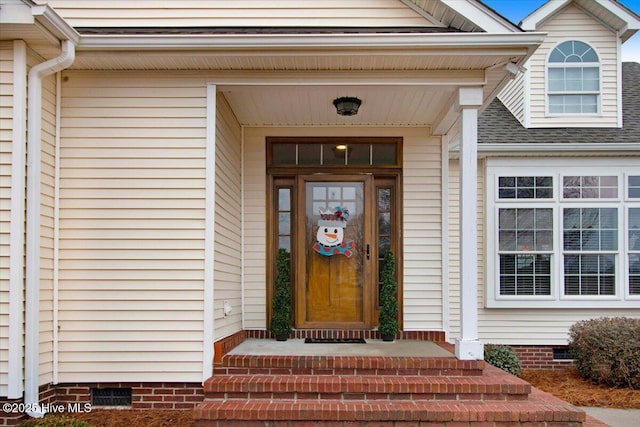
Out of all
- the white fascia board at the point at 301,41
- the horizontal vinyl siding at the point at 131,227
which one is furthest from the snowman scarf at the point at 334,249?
the white fascia board at the point at 301,41

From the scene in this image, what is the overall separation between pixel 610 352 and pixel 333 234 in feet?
11.8

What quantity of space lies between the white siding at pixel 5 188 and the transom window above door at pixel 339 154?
313 cm

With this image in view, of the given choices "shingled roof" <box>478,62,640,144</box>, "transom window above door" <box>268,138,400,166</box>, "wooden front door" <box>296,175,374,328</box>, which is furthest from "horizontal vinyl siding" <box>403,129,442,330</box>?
"shingled roof" <box>478,62,640,144</box>

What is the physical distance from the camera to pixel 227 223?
611cm

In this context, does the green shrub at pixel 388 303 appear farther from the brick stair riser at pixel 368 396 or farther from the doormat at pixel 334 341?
the brick stair riser at pixel 368 396

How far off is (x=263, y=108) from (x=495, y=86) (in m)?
2.42

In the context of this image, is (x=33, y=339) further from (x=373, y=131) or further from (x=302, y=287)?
(x=373, y=131)

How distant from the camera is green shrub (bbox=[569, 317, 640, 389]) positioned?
6.98 m

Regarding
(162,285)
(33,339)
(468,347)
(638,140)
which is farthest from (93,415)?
(638,140)

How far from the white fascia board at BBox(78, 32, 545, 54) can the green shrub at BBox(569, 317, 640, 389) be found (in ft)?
13.2

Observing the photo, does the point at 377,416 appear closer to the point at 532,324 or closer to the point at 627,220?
the point at 532,324

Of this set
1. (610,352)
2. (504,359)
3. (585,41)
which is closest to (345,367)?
(504,359)

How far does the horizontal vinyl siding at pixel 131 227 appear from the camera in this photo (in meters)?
5.16

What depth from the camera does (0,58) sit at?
4.66 metres
